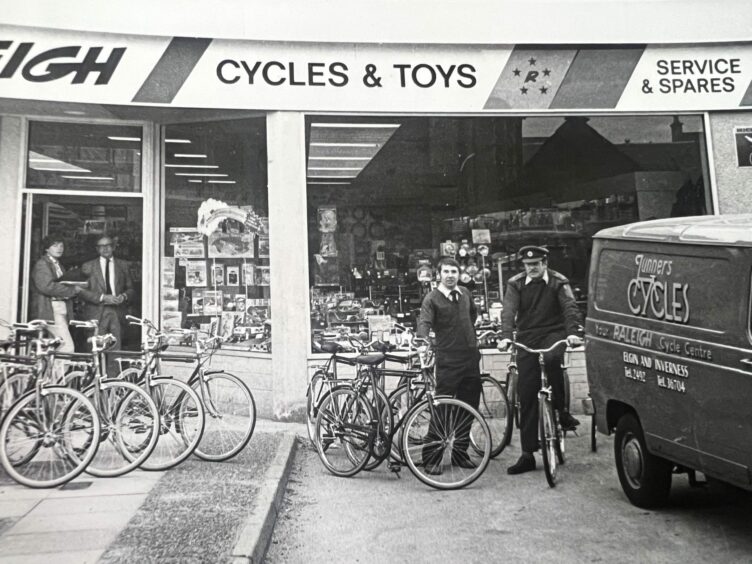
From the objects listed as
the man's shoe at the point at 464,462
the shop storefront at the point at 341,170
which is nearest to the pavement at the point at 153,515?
the man's shoe at the point at 464,462

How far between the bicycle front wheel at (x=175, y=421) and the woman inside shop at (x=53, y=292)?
3.16 meters

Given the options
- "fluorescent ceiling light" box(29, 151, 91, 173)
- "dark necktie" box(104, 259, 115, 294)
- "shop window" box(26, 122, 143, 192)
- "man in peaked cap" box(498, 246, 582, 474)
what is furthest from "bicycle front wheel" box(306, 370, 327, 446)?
"fluorescent ceiling light" box(29, 151, 91, 173)

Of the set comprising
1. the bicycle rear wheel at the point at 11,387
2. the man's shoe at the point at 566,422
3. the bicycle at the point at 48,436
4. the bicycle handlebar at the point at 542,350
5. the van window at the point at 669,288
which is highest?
the van window at the point at 669,288

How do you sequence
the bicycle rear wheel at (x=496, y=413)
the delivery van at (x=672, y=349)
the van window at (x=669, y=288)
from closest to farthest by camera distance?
the delivery van at (x=672, y=349)
the van window at (x=669, y=288)
the bicycle rear wheel at (x=496, y=413)

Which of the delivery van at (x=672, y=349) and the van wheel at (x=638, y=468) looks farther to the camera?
the van wheel at (x=638, y=468)

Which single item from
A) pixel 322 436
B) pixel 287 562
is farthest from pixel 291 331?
pixel 287 562

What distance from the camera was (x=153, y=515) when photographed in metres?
4.68

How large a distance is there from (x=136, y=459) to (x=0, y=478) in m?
1.15

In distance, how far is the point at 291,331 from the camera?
8.45 metres

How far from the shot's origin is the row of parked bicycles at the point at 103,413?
541cm

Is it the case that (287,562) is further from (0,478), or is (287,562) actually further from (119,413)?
(0,478)

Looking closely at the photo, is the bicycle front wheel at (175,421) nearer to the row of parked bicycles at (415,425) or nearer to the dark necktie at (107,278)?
the row of parked bicycles at (415,425)

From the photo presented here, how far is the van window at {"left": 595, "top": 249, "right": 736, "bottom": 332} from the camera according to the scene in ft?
14.2

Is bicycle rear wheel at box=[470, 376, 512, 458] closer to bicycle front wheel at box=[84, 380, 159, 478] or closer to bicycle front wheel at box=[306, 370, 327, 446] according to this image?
bicycle front wheel at box=[306, 370, 327, 446]
